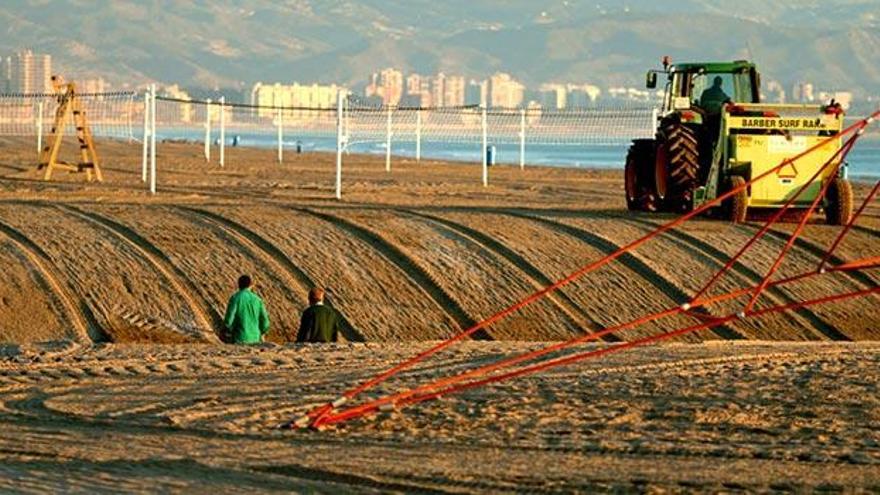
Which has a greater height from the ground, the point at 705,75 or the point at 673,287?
the point at 705,75

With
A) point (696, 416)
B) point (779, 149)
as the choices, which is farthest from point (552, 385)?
point (779, 149)

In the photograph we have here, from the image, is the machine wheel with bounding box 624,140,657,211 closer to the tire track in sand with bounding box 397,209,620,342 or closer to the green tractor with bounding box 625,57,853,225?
the green tractor with bounding box 625,57,853,225

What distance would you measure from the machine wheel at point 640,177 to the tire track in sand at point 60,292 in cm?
757

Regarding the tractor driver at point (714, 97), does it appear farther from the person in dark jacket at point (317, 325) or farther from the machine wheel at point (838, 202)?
the person in dark jacket at point (317, 325)

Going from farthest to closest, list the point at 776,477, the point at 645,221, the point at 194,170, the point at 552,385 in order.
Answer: the point at 194,170 → the point at 645,221 → the point at 552,385 → the point at 776,477

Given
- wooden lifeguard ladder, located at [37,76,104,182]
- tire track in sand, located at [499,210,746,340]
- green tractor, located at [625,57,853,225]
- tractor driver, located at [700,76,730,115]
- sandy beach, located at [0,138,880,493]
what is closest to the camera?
sandy beach, located at [0,138,880,493]

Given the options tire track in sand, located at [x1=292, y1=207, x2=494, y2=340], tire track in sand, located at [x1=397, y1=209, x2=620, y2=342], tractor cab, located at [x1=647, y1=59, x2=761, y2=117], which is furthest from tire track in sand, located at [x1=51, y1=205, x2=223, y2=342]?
tractor cab, located at [x1=647, y1=59, x2=761, y2=117]

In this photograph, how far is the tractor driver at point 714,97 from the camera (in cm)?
2506

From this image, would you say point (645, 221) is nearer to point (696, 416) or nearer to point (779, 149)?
point (779, 149)

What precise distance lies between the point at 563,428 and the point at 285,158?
4769 cm

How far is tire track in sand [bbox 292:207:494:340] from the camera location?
18.9m

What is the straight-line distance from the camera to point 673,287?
2031 cm

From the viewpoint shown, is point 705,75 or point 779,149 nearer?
point 779,149

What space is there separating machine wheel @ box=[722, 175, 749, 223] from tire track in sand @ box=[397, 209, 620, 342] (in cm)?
274
